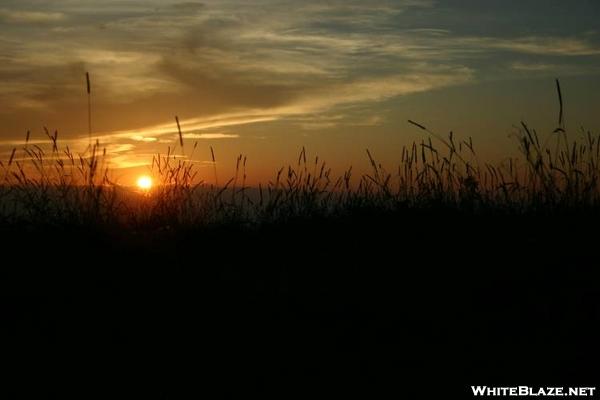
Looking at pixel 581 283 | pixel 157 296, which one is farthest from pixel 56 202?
pixel 581 283

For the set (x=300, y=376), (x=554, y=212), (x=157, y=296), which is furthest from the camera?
(x=554, y=212)

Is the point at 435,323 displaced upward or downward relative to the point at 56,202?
downward

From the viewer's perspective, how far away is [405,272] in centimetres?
399

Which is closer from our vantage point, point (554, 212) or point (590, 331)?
point (590, 331)

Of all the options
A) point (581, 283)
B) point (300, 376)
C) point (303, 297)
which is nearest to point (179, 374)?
point (300, 376)

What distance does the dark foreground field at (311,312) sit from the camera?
112 inches

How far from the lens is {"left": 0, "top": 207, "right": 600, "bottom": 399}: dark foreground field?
2.84m

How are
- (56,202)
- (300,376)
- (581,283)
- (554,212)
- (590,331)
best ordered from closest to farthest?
(300,376) → (590,331) → (581,283) → (554,212) → (56,202)

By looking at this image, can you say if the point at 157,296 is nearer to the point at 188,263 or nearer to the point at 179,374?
the point at 188,263

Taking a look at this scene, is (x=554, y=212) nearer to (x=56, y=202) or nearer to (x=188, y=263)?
(x=188, y=263)

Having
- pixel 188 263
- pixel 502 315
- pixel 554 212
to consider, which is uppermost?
pixel 554 212

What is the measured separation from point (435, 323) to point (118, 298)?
1.78 m

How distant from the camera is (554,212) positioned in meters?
5.53

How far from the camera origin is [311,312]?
3.49 meters
